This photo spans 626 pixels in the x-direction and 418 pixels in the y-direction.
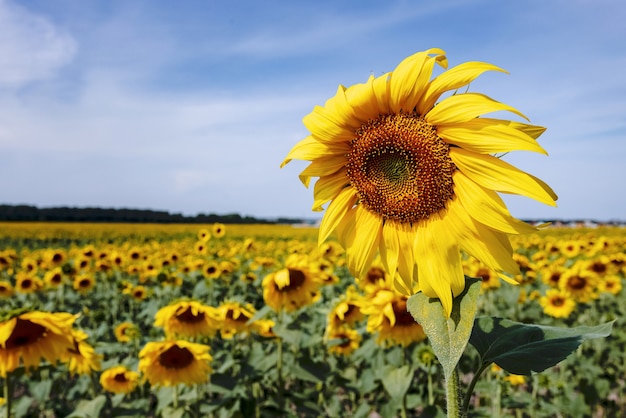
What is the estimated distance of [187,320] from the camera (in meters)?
4.45

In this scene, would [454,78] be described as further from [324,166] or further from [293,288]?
[293,288]

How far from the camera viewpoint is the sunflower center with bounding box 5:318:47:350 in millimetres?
3117

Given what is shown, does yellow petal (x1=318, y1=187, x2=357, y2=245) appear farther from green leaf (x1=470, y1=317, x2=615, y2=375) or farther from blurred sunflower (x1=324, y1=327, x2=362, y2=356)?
blurred sunflower (x1=324, y1=327, x2=362, y2=356)

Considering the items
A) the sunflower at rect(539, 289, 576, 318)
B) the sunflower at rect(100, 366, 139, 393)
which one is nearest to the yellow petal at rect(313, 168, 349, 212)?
the sunflower at rect(100, 366, 139, 393)

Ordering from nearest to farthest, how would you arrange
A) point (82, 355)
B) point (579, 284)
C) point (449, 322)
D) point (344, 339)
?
point (449, 322)
point (82, 355)
point (344, 339)
point (579, 284)

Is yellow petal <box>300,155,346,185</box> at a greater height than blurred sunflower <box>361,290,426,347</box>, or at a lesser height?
greater

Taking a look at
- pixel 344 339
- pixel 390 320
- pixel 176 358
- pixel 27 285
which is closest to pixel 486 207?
pixel 390 320

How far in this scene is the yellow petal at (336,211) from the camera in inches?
63.6

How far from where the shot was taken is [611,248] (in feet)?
33.7

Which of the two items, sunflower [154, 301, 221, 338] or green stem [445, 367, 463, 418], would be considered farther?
sunflower [154, 301, 221, 338]

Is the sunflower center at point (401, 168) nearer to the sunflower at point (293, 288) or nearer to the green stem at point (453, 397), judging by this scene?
the green stem at point (453, 397)

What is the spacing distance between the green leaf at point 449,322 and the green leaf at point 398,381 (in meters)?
2.38

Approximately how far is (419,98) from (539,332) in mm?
739

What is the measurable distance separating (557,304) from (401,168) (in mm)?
6525
